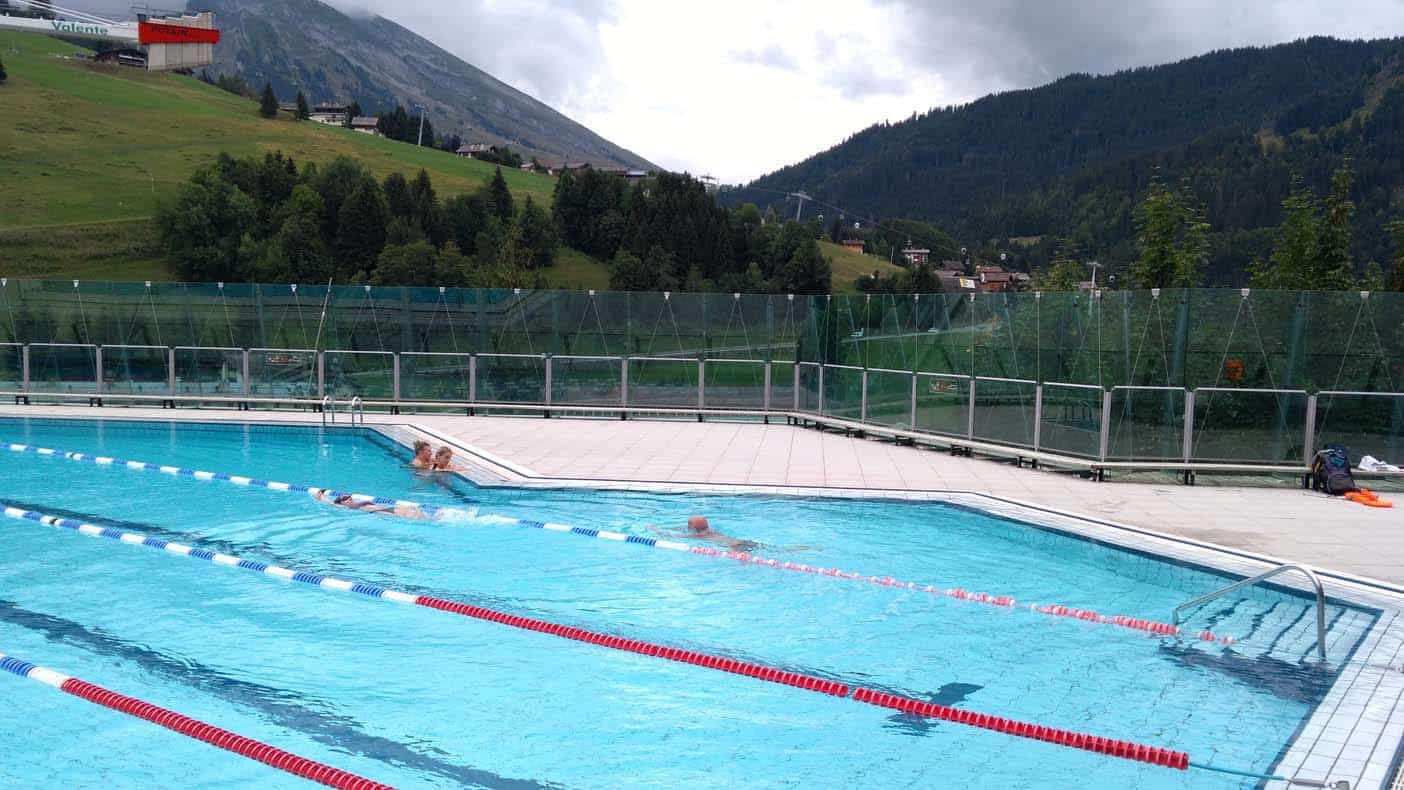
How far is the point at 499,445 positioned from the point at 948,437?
21.4 feet

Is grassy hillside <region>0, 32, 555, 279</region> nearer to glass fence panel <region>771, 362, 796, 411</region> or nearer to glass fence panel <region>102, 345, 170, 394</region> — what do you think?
glass fence panel <region>102, 345, 170, 394</region>

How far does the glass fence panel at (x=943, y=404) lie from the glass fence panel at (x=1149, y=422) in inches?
97.7

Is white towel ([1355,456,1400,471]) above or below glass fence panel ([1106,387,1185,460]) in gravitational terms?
below

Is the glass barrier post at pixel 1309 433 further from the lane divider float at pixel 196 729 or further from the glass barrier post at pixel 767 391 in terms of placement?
the lane divider float at pixel 196 729

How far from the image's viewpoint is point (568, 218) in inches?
3735

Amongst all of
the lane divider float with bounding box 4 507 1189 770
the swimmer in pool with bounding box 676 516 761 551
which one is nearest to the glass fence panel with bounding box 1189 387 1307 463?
the swimmer in pool with bounding box 676 516 761 551

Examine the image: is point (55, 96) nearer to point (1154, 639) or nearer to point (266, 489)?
point (266, 489)

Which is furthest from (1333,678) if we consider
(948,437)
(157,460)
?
(157,460)

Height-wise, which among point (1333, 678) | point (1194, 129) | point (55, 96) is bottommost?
point (1333, 678)

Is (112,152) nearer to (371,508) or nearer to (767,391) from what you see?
(767,391)

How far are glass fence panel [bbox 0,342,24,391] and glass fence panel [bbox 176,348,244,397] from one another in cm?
287

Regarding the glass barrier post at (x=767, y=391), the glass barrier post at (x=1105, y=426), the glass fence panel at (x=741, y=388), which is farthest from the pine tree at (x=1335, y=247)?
the glass fence panel at (x=741, y=388)

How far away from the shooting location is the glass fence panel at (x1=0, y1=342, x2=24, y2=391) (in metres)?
20.0

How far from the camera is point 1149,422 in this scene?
515 inches
